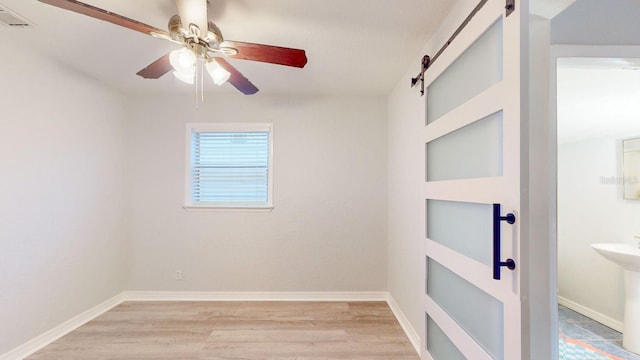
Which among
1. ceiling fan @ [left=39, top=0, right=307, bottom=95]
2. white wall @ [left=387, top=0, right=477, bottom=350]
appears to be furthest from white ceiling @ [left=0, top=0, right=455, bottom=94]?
ceiling fan @ [left=39, top=0, right=307, bottom=95]

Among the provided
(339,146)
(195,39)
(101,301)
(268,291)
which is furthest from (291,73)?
(101,301)

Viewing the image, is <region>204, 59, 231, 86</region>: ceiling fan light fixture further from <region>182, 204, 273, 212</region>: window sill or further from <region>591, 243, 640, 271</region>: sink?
<region>591, 243, 640, 271</region>: sink

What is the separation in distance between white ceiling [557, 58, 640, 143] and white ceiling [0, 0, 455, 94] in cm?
101

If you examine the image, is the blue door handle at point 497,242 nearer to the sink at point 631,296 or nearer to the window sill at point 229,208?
the sink at point 631,296

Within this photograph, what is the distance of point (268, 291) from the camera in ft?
10.9

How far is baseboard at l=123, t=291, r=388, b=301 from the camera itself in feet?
10.8

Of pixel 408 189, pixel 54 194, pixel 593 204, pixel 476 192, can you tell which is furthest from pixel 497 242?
pixel 54 194

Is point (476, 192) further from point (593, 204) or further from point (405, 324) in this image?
point (593, 204)

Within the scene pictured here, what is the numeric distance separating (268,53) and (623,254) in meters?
3.13

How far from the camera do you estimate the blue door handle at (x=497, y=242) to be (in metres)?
1.09

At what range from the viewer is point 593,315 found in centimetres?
283

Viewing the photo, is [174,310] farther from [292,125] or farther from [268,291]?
[292,125]

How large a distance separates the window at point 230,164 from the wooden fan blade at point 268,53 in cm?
169

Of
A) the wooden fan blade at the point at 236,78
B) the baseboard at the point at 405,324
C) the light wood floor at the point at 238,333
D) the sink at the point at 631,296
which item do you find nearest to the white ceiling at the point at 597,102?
the sink at the point at 631,296
